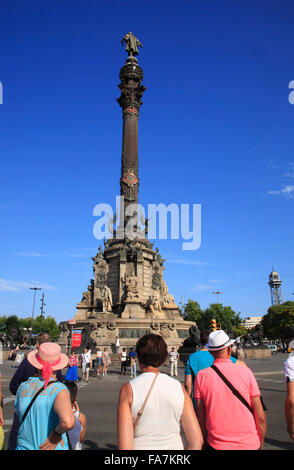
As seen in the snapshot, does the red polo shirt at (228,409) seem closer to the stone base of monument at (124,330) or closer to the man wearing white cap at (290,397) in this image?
the man wearing white cap at (290,397)

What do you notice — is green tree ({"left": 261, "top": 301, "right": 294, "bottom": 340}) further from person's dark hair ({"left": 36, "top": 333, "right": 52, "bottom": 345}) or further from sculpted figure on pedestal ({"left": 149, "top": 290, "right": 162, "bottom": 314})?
person's dark hair ({"left": 36, "top": 333, "right": 52, "bottom": 345})

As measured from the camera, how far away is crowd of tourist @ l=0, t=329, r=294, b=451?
2576mm

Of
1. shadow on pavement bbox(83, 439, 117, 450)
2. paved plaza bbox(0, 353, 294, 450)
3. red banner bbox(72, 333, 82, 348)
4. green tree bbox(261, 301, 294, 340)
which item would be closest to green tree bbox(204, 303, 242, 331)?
green tree bbox(261, 301, 294, 340)

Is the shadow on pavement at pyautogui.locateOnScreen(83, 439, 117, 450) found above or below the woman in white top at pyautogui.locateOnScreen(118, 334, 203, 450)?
below

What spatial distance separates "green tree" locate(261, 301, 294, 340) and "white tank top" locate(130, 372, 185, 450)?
74183mm

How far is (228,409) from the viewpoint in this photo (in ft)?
10.1

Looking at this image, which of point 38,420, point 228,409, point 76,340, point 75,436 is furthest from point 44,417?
point 76,340

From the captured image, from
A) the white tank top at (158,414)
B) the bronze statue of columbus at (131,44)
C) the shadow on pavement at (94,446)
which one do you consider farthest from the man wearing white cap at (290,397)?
the bronze statue of columbus at (131,44)

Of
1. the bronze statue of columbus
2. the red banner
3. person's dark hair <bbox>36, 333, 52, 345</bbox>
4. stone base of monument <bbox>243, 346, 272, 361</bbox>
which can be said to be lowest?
stone base of monument <bbox>243, 346, 272, 361</bbox>

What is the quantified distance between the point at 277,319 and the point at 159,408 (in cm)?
8050

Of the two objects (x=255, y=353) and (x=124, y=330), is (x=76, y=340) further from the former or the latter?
(x=255, y=353)

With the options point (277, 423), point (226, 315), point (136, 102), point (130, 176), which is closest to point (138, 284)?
point (130, 176)
